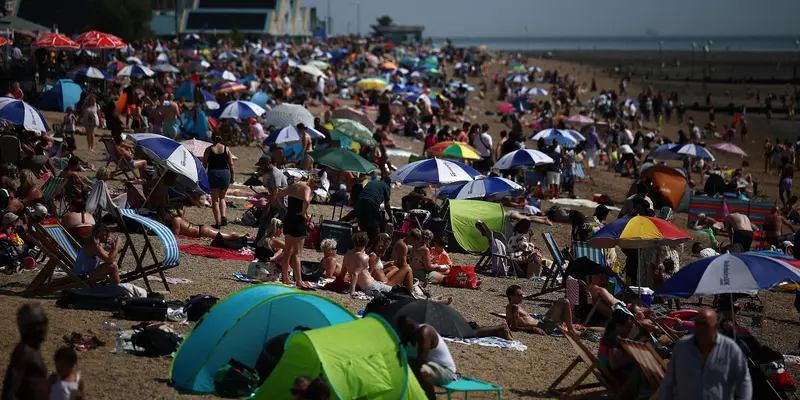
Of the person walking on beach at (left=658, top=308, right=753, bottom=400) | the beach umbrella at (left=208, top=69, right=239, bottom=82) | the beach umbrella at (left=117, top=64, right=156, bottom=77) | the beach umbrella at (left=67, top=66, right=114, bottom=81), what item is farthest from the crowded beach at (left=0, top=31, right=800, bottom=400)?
→ the beach umbrella at (left=208, top=69, right=239, bottom=82)

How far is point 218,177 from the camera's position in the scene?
13.7 metres

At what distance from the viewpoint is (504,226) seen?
45.7ft

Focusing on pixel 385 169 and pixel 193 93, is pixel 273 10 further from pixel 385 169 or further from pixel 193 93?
pixel 385 169

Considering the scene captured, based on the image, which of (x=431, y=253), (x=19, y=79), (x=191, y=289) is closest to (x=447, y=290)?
(x=431, y=253)

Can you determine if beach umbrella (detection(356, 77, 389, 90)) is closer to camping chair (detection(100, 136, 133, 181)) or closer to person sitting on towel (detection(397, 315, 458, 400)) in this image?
camping chair (detection(100, 136, 133, 181))

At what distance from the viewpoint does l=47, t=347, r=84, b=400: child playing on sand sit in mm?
5836

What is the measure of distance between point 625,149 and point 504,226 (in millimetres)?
14041

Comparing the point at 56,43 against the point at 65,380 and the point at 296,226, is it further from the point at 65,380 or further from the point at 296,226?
the point at 65,380

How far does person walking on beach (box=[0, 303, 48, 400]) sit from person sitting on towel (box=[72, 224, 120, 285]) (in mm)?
3791

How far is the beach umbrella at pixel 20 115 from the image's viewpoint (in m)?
15.3

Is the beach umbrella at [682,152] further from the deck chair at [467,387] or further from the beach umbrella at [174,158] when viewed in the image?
the deck chair at [467,387]

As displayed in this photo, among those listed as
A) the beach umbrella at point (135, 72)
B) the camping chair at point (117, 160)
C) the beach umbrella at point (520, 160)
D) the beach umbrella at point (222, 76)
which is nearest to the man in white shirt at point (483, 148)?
the beach umbrella at point (520, 160)

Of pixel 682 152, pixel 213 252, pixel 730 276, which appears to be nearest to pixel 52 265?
pixel 213 252

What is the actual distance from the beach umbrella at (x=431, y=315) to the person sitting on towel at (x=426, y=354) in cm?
66
